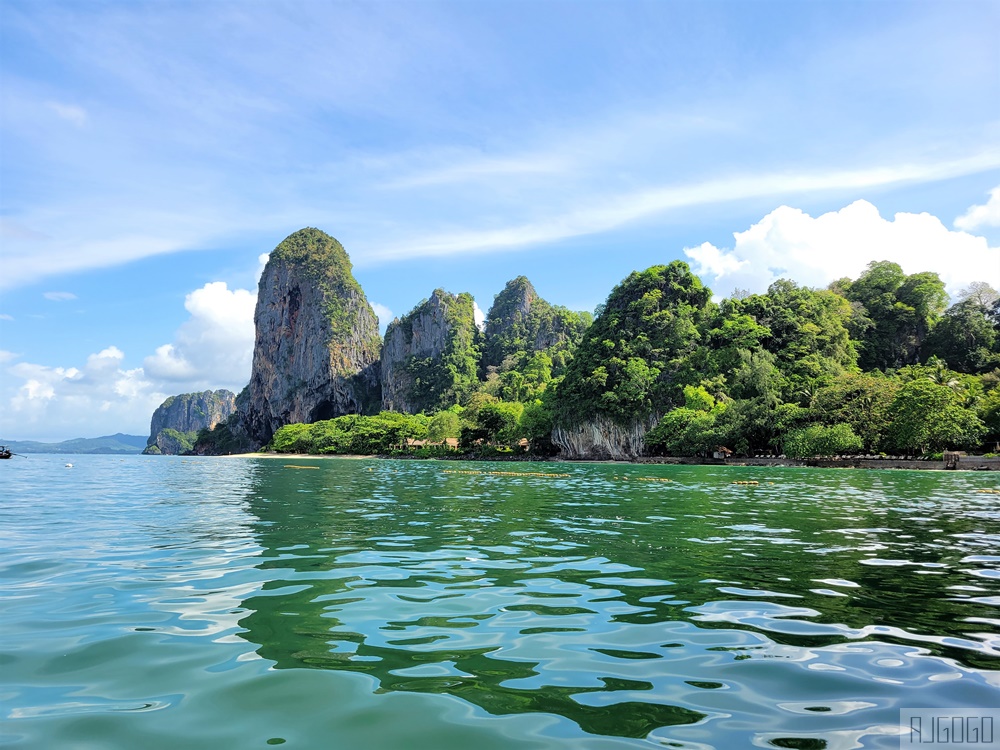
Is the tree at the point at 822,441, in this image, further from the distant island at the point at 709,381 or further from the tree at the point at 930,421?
the tree at the point at 930,421

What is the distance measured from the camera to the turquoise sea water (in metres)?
3.90

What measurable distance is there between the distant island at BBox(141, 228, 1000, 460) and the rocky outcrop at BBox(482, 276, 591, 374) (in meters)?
0.96

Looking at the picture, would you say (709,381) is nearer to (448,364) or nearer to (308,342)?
(448,364)

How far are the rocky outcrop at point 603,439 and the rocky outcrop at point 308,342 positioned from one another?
96708 mm

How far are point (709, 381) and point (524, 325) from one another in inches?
3919

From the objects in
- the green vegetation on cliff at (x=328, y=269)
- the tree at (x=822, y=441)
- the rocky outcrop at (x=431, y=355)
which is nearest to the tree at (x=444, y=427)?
the rocky outcrop at (x=431, y=355)

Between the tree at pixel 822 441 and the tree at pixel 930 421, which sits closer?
the tree at pixel 930 421

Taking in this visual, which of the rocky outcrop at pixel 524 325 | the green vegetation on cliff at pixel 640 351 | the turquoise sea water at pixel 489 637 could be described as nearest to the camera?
the turquoise sea water at pixel 489 637

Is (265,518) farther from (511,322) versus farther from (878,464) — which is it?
(511,322)

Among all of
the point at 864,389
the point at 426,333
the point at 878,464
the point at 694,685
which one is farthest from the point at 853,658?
the point at 426,333

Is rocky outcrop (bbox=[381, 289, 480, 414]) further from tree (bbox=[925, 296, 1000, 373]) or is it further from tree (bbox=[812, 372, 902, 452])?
tree (bbox=[812, 372, 902, 452])

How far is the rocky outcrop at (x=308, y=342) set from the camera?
17400cm

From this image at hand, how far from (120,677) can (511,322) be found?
17649cm

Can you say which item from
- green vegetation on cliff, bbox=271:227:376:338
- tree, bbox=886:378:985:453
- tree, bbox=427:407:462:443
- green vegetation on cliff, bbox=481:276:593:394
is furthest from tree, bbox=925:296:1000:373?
green vegetation on cliff, bbox=271:227:376:338
